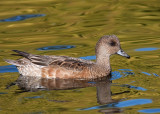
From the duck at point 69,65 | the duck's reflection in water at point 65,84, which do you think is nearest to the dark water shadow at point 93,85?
the duck's reflection in water at point 65,84

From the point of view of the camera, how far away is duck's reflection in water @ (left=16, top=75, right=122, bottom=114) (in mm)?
8961

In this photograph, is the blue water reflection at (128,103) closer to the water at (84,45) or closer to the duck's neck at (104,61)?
the water at (84,45)

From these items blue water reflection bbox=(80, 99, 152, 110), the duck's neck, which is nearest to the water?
blue water reflection bbox=(80, 99, 152, 110)

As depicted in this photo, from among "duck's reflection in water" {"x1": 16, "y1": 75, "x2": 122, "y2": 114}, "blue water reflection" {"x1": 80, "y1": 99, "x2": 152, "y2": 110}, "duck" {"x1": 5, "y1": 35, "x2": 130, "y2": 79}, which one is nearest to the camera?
"blue water reflection" {"x1": 80, "y1": 99, "x2": 152, "y2": 110}

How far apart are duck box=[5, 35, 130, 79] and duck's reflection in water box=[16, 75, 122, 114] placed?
0.48ft

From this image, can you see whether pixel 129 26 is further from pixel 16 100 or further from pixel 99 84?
pixel 16 100

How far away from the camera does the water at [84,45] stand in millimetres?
8266

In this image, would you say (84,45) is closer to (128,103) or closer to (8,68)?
(8,68)

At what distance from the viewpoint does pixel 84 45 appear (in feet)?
41.4

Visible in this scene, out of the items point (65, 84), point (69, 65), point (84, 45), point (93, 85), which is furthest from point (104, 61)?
point (84, 45)

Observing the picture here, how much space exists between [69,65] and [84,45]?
2.55 metres

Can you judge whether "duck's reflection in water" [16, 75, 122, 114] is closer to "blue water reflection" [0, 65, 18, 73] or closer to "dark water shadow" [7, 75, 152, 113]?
"dark water shadow" [7, 75, 152, 113]

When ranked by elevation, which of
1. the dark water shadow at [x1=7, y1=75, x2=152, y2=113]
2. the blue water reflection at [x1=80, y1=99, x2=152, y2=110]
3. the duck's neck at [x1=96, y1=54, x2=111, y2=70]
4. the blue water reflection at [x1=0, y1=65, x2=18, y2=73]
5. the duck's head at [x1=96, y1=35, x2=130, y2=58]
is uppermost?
the duck's head at [x1=96, y1=35, x2=130, y2=58]

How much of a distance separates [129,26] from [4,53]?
4.09m
